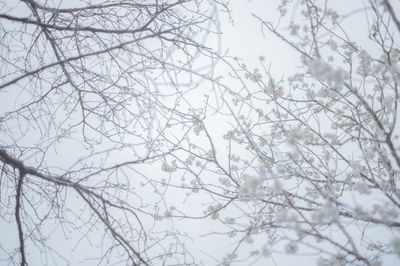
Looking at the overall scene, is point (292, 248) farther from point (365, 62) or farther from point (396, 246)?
point (365, 62)

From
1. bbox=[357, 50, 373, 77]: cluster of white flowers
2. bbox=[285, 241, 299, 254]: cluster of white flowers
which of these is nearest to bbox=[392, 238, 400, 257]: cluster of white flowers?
bbox=[285, 241, 299, 254]: cluster of white flowers

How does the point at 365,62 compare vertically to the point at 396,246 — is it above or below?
above

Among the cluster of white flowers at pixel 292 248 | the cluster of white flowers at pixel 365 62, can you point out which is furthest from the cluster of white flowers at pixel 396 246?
the cluster of white flowers at pixel 365 62

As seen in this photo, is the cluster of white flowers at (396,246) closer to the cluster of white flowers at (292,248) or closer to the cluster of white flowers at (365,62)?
the cluster of white flowers at (292,248)

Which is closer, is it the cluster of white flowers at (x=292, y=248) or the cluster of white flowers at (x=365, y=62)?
the cluster of white flowers at (x=292, y=248)

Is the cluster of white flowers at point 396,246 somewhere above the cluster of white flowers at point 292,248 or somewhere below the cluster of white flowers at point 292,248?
below

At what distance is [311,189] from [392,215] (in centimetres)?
191

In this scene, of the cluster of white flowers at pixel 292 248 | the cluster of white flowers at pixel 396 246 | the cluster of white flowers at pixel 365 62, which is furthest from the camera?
the cluster of white flowers at pixel 365 62

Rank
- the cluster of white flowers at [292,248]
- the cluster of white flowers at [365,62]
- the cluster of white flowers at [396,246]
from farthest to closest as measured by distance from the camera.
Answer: the cluster of white flowers at [365,62] < the cluster of white flowers at [292,248] < the cluster of white flowers at [396,246]

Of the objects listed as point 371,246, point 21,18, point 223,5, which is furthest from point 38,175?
point 371,246

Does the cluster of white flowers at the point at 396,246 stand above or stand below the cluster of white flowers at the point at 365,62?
below

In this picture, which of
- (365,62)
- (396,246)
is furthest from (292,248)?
(365,62)

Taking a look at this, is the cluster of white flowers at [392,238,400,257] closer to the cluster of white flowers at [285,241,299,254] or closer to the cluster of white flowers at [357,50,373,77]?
the cluster of white flowers at [285,241,299,254]

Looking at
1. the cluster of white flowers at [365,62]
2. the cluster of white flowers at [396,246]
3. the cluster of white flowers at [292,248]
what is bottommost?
the cluster of white flowers at [396,246]
